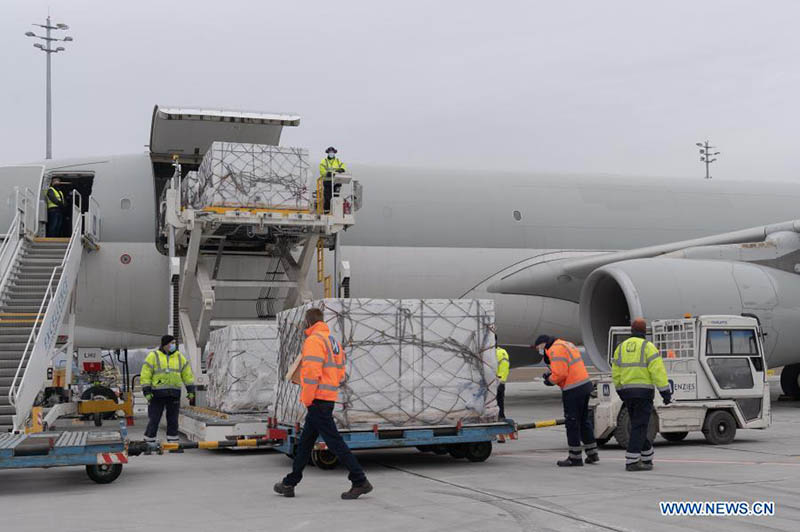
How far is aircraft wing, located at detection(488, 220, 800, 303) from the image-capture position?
50.3 ft

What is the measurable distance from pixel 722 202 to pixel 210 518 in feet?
50.6

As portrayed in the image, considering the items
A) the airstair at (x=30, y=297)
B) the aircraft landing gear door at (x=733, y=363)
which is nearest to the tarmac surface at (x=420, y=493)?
the aircraft landing gear door at (x=733, y=363)

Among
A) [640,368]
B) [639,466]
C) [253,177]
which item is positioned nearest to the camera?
[639,466]

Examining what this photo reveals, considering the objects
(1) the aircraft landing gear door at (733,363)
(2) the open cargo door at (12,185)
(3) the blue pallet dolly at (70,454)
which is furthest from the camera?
(2) the open cargo door at (12,185)

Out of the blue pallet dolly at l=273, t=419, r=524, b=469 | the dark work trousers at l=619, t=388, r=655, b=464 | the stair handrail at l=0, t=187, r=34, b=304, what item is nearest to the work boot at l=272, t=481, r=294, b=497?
the blue pallet dolly at l=273, t=419, r=524, b=469

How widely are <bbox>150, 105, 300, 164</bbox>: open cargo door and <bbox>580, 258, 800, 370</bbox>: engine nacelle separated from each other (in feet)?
19.4

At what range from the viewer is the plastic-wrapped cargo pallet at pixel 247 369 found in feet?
37.7

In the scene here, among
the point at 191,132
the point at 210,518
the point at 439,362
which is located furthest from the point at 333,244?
the point at 210,518

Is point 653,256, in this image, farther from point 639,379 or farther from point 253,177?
point 639,379

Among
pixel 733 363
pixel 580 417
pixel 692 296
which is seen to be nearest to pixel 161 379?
pixel 580 417

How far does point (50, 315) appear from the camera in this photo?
11555mm

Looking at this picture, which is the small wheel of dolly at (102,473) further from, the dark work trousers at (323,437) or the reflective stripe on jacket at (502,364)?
the reflective stripe on jacket at (502,364)

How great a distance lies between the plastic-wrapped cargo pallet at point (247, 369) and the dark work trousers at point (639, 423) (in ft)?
15.3

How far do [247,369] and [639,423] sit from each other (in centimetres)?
522
